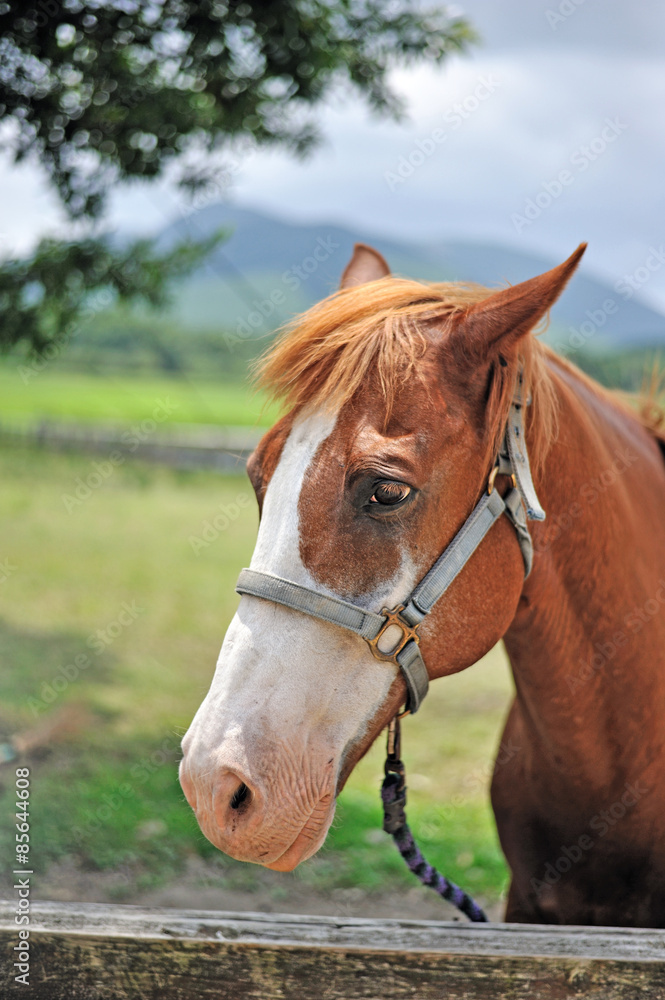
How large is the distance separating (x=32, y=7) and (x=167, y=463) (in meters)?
13.1

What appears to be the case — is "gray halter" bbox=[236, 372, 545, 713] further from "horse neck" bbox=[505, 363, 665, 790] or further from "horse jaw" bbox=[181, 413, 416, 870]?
"horse neck" bbox=[505, 363, 665, 790]

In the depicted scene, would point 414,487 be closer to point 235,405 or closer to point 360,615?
point 360,615

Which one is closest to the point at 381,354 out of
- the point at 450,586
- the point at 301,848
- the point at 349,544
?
the point at 349,544

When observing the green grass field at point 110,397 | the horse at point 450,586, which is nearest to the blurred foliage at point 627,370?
the horse at point 450,586

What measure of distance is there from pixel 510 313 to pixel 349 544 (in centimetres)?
64

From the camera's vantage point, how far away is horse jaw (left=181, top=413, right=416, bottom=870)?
1.37m

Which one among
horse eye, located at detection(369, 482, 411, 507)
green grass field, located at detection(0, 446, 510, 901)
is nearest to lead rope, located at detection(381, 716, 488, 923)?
green grass field, located at detection(0, 446, 510, 901)

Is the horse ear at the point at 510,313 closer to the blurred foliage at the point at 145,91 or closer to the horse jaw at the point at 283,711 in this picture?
the horse jaw at the point at 283,711

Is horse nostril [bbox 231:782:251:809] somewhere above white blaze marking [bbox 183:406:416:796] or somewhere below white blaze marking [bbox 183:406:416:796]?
below

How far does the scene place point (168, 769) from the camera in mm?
5105

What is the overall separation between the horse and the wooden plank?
20 centimetres

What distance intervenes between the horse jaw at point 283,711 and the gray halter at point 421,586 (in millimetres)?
29

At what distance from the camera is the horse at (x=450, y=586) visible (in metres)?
1.43

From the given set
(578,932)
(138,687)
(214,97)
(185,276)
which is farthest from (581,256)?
(138,687)
